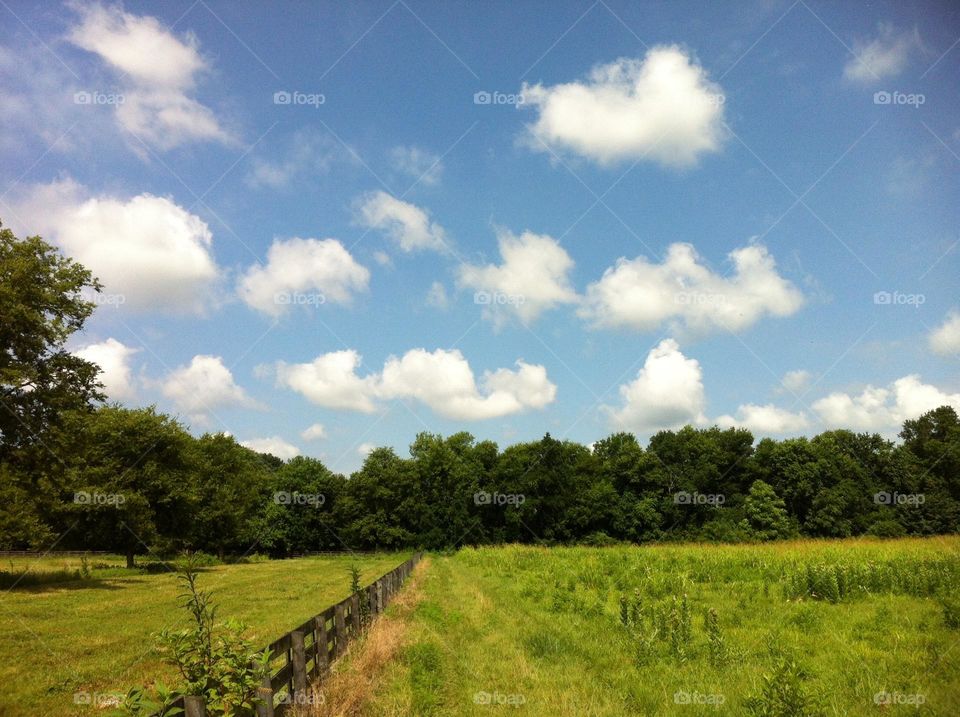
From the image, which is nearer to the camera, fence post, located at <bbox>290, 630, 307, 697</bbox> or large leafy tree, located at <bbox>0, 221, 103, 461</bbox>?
fence post, located at <bbox>290, 630, 307, 697</bbox>

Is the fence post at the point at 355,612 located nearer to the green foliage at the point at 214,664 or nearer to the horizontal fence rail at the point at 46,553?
the green foliage at the point at 214,664

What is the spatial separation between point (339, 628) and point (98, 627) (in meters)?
11.5

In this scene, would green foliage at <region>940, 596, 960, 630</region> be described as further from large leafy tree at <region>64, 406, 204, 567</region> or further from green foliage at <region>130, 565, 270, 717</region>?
large leafy tree at <region>64, 406, 204, 567</region>

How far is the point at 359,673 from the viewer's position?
9.43 meters

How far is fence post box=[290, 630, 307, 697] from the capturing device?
312 inches

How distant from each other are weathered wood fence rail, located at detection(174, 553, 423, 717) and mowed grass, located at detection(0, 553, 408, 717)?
735mm

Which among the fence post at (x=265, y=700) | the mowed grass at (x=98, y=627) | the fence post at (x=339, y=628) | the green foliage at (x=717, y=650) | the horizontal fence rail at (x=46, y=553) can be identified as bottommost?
the horizontal fence rail at (x=46, y=553)

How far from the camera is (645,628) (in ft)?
42.0

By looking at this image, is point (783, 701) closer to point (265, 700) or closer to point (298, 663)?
point (265, 700)

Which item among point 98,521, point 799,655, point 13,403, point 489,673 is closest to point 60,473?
point 13,403

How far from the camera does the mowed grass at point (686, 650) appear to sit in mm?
8164

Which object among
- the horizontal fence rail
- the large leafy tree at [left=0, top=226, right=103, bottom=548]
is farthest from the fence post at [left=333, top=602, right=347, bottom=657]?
the horizontal fence rail

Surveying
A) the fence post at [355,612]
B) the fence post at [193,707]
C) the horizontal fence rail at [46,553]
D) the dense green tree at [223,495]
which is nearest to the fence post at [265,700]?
the fence post at [193,707]

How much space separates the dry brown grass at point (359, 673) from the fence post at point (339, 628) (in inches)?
7.4
